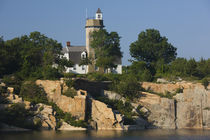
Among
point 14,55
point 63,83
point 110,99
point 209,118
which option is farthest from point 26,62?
point 209,118

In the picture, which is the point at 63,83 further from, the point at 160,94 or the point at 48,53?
the point at 160,94

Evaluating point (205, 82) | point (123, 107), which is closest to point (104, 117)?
point (123, 107)

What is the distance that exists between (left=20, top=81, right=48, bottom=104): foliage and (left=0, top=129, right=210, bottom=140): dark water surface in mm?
6673

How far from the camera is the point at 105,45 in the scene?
7612 centimetres

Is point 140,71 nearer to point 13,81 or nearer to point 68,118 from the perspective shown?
point 68,118

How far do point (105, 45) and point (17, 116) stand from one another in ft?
82.2

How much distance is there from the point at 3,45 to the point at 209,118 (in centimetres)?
2766

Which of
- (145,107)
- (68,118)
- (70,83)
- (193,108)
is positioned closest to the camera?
(68,118)

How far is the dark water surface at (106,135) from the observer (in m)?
49.2

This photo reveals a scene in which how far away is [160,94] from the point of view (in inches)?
2618

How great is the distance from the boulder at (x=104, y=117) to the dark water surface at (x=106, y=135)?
7.24 feet

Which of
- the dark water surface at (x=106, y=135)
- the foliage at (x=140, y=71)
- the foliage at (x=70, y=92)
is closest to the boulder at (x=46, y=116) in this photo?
the dark water surface at (x=106, y=135)

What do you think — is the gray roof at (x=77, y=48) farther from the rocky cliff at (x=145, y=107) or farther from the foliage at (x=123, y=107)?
the foliage at (x=123, y=107)

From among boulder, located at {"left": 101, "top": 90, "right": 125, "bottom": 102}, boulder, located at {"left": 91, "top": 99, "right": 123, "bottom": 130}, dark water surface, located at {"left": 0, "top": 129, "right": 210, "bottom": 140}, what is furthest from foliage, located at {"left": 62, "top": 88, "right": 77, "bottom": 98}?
boulder, located at {"left": 101, "top": 90, "right": 125, "bottom": 102}
